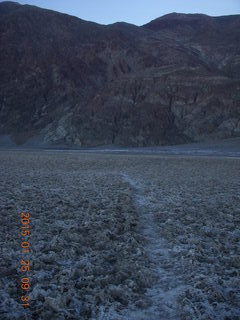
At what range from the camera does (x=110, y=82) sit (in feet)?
277

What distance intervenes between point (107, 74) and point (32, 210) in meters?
90.1

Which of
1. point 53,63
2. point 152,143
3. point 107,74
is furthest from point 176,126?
point 53,63

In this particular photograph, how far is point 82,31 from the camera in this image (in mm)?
107750

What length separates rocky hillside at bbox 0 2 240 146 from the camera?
70.0 metres

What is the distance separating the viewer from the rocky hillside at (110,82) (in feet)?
230
